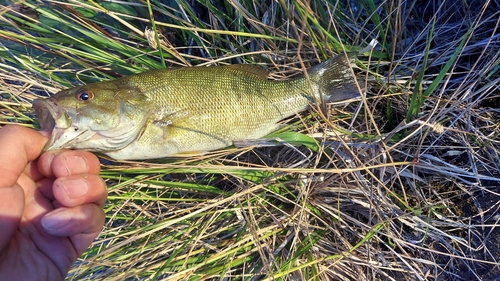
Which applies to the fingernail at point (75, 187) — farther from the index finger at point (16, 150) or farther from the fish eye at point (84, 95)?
the fish eye at point (84, 95)

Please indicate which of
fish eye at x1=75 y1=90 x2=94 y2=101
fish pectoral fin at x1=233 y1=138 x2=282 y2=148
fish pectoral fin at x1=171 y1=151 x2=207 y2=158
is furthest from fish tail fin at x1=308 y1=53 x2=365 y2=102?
fish eye at x1=75 y1=90 x2=94 y2=101

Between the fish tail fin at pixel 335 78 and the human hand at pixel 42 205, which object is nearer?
the human hand at pixel 42 205

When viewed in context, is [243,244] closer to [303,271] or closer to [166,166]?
[303,271]

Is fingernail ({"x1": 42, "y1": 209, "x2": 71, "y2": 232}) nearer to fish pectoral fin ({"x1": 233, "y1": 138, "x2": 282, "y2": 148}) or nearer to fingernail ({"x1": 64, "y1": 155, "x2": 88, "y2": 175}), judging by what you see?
fingernail ({"x1": 64, "y1": 155, "x2": 88, "y2": 175})

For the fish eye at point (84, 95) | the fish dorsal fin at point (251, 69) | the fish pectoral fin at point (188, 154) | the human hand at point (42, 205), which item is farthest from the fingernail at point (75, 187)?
the fish dorsal fin at point (251, 69)

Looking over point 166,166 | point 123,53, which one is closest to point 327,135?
point 166,166

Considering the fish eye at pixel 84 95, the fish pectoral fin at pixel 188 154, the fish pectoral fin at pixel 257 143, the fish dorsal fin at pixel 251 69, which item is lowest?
the fish pectoral fin at pixel 257 143

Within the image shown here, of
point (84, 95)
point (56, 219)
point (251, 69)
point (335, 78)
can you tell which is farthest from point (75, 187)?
point (335, 78)

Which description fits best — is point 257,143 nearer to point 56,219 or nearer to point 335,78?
point 335,78
